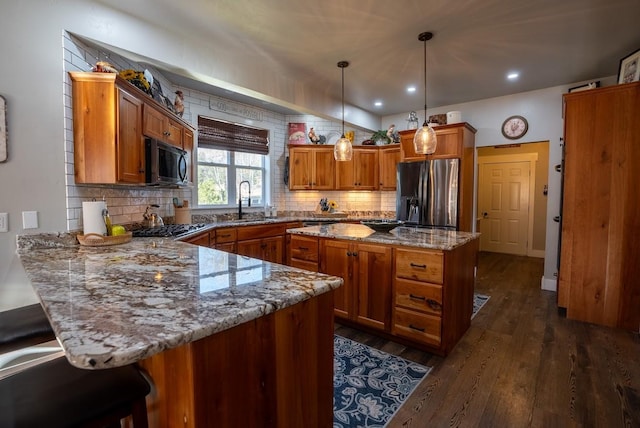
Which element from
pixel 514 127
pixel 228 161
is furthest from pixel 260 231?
pixel 514 127

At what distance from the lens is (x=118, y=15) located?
2346 mm

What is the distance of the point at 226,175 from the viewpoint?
182 inches

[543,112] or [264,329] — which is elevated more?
[543,112]

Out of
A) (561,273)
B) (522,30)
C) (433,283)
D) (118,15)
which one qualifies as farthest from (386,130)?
(118,15)

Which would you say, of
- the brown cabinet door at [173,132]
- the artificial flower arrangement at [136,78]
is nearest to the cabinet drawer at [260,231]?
Result: the brown cabinet door at [173,132]

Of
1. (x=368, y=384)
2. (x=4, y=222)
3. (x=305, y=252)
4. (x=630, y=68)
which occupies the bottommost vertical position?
(x=368, y=384)

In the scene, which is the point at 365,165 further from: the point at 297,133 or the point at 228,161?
the point at 228,161

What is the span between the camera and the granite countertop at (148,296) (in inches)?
26.9

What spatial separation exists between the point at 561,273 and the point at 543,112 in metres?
2.27

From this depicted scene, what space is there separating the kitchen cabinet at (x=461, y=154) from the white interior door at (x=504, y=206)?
2434 mm

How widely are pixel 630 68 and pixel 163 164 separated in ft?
15.1

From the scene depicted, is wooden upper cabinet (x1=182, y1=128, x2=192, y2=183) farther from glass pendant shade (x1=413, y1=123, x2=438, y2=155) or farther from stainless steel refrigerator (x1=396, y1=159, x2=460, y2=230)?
stainless steel refrigerator (x1=396, y1=159, x2=460, y2=230)

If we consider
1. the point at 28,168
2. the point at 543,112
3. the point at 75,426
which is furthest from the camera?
the point at 543,112

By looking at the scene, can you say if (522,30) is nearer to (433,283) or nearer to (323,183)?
(433,283)
